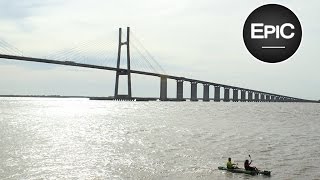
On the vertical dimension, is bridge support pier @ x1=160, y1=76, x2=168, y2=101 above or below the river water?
above

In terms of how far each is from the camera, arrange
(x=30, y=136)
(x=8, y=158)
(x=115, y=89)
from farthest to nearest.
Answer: (x=115, y=89) → (x=30, y=136) → (x=8, y=158)

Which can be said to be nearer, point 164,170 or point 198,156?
point 164,170

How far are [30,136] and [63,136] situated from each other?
3759mm

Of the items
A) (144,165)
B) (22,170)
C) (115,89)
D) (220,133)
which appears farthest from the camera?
(115,89)

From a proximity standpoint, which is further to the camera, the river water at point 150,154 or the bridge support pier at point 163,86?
the bridge support pier at point 163,86

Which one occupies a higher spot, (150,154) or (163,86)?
(163,86)

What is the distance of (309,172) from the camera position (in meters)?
33.5

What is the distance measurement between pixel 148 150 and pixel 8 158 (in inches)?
482

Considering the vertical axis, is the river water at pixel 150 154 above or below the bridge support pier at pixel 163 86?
below

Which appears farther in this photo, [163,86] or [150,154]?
[163,86]

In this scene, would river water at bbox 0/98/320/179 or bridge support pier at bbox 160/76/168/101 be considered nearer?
river water at bbox 0/98/320/179

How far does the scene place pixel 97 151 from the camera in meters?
42.8

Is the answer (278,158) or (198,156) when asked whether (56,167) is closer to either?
(198,156)

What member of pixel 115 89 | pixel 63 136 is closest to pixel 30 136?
pixel 63 136
